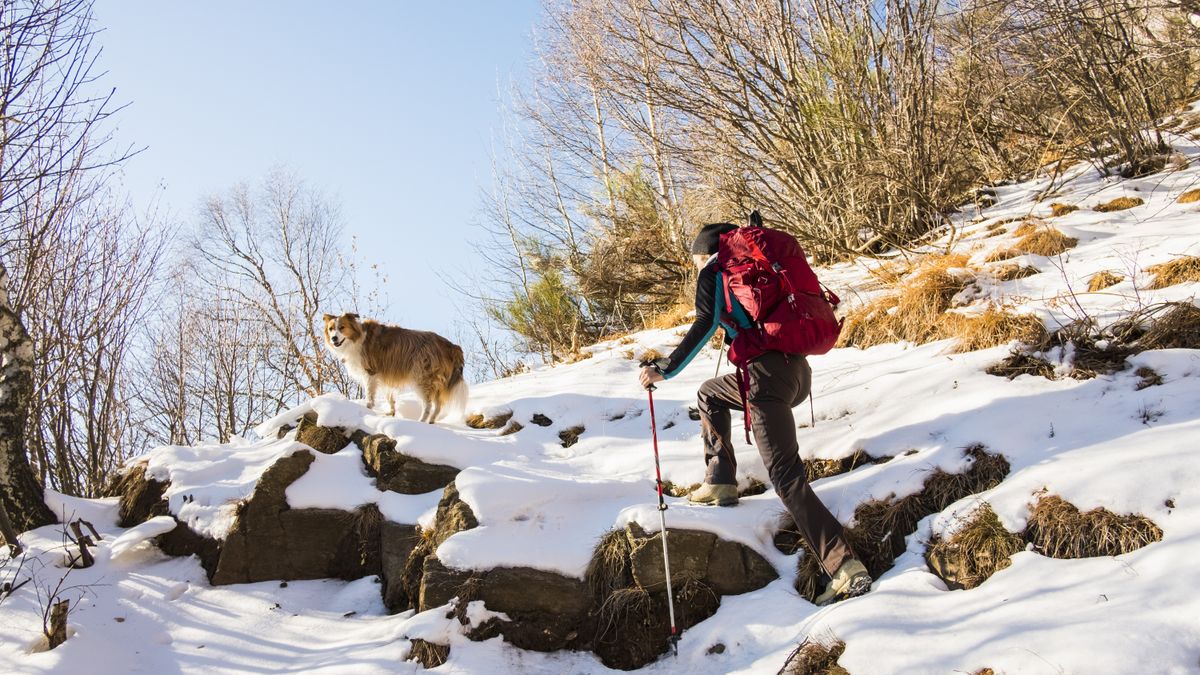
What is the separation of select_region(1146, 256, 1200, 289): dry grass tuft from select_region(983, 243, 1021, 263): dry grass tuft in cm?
134

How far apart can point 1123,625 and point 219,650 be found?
4771mm

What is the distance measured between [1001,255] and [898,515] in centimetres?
373

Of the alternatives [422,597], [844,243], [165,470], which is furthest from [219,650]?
[844,243]

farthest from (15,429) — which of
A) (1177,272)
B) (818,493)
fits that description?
(1177,272)

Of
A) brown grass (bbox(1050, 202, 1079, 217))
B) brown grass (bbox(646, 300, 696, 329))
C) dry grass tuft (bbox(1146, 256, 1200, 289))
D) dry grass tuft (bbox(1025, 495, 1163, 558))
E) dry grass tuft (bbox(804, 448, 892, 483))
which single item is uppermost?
brown grass (bbox(1050, 202, 1079, 217))

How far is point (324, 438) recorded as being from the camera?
632cm

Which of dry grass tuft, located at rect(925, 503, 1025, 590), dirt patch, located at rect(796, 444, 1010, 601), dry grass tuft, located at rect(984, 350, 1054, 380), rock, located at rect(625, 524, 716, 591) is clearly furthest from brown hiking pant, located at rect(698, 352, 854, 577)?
dry grass tuft, located at rect(984, 350, 1054, 380)

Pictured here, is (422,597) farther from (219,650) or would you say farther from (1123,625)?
(1123,625)

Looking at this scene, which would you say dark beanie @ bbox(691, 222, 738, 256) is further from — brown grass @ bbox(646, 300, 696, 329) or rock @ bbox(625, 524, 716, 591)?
brown grass @ bbox(646, 300, 696, 329)

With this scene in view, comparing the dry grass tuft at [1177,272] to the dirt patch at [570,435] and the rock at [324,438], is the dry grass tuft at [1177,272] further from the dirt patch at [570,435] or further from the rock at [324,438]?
the rock at [324,438]

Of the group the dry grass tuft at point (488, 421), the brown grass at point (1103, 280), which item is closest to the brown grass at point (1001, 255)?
the brown grass at point (1103, 280)

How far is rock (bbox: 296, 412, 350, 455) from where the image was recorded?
6258 millimetres

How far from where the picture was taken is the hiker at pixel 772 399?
11.5ft

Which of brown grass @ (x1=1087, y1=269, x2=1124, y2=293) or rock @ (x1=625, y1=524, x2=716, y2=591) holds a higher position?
brown grass @ (x1=1087, y1=269, x2=1124, y2=293)
